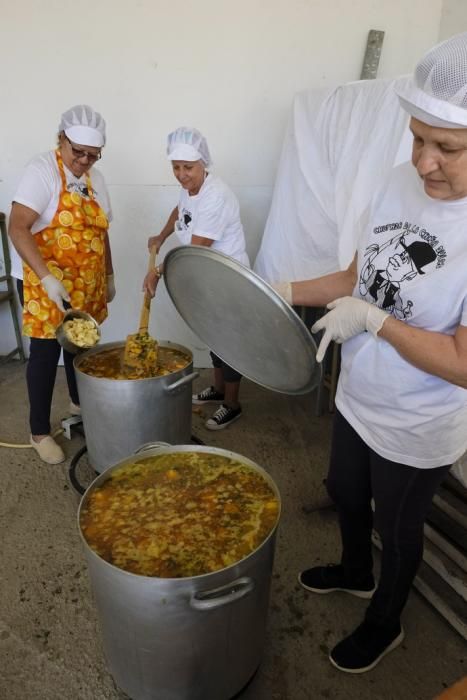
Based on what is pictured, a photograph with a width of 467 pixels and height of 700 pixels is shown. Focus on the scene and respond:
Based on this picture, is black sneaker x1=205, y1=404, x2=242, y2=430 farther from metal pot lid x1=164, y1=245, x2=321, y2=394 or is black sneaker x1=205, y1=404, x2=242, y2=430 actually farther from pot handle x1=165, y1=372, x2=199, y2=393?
metal pot lid x1=164, y1=245, x2=321, y2=394

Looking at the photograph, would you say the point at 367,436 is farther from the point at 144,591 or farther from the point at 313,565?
the point at 313,565

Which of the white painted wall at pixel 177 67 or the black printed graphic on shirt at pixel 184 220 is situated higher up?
the white painted wall at pixel 177 67

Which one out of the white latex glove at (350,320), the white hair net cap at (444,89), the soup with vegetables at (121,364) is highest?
the white hair net cap at (444,89)

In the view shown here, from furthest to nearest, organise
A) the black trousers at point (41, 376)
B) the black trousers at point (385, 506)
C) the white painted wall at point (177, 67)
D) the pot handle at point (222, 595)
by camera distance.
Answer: the white painted wall at point (177, 67), the black trousers at point (41, 376), the black trousers at point (385, 506), the pot handle at point (222, 595)

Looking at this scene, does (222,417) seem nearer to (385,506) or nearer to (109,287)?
(109,287)

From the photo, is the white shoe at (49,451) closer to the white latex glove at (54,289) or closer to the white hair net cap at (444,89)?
the white latex glove at (54,289)

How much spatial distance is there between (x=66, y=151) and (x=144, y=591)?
1.94 meters

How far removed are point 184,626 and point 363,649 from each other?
739 millimetres

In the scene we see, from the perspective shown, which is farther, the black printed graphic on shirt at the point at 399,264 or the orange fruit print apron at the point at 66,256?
the orange fruit print apron at the point at 66,256

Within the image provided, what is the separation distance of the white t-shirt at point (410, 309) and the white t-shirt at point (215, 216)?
1252 mm

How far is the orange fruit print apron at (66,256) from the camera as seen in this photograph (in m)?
2.23

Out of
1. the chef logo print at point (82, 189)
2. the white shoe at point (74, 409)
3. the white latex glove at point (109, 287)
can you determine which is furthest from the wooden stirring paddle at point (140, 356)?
the white shoe at point (74, 409)

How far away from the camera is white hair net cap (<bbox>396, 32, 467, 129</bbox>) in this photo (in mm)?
898

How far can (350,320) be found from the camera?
1.17 metres
